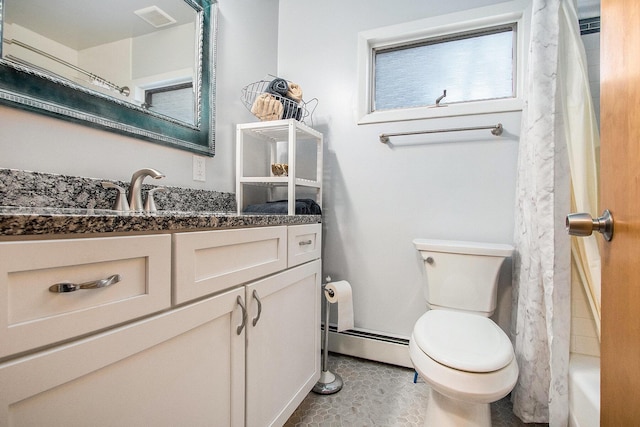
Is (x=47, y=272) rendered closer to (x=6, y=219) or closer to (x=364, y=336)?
(x=6, y=219)

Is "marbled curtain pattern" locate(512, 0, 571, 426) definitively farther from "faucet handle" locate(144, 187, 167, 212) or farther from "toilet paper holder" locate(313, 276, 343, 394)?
"faucet handle" locate(144, 187, 167, 212)

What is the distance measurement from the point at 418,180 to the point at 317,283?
827 millimetres

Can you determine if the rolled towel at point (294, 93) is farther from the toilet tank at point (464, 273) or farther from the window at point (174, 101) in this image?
the toilet tank at point (464, 273)

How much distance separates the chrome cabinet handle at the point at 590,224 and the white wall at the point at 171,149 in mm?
1318

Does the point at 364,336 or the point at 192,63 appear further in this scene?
the point at 364,336

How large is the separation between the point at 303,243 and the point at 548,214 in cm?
97

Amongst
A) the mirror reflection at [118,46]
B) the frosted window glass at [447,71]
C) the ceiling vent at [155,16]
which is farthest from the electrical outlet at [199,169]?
the frosted window glass at [447,71]

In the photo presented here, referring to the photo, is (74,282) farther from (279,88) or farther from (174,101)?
(279,88)

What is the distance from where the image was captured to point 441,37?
172cm

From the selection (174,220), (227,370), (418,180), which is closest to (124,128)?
(174,220)

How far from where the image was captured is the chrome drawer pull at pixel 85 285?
1.59 feet

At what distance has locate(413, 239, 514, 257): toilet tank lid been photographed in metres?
1.37

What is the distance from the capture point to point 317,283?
1425mm

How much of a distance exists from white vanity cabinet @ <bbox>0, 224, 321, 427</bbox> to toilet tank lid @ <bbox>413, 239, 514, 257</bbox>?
0.76 meters
